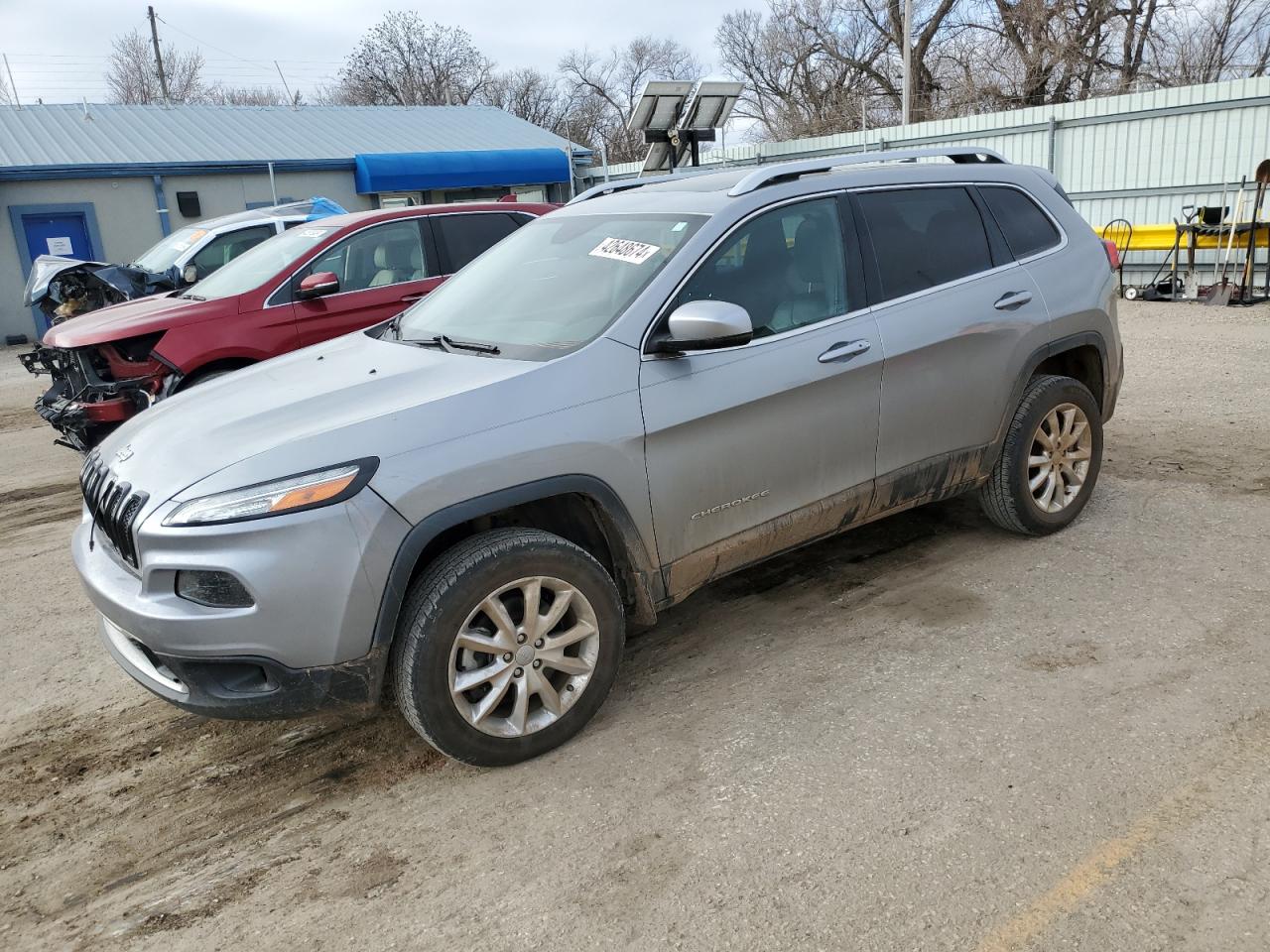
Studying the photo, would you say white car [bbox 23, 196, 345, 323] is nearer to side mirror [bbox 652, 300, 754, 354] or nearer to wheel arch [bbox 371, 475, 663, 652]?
wheel arch [bbox 371, 475, 663, 652]

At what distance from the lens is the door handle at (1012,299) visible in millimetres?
4346

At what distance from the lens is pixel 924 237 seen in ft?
13.9

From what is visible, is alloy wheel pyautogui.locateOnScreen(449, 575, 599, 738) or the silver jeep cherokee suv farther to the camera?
alloy wheel pyautogui.locateOnScreen(449, 575, 599, 738)

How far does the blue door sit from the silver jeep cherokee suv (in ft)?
64.9

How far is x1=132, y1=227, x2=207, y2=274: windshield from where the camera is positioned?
34.2 ft

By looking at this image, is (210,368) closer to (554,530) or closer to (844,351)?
(554,530)

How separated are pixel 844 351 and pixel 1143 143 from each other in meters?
14.3

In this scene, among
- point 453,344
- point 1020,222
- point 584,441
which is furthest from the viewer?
point 1020,222

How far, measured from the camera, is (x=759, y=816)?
2818mm

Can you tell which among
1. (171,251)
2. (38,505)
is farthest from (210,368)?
(171,251)

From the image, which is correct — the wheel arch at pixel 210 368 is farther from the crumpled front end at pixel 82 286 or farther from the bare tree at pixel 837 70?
the bare tree at pixel 837 70

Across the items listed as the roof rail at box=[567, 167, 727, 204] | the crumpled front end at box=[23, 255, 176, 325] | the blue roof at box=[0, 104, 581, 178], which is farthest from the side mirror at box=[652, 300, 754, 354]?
the blue roof at box=[0, 104, 581, 178]

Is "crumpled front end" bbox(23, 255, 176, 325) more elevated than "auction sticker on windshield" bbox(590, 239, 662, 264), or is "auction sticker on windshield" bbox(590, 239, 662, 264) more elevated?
"auction sticker on windshield" bbox(590, 239, 662, 264)

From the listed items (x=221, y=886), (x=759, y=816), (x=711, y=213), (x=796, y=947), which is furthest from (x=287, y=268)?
(x=796, y=947)
